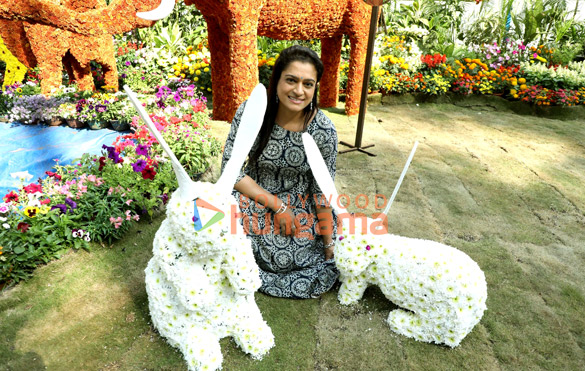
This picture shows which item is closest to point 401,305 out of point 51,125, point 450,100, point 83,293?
point 83,293

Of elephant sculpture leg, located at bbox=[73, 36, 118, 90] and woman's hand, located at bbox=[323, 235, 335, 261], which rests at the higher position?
elephant sculpture leg, located at bbox=[73, 36, 118, 90]

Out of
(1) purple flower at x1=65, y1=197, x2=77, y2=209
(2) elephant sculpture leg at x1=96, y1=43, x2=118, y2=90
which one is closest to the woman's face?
(1) purple flower at x1=65, y1=197, x2=77, y2=209

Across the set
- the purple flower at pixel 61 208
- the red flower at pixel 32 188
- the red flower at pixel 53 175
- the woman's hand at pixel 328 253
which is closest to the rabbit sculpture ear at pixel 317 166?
the woman's hand at pixel 328 253

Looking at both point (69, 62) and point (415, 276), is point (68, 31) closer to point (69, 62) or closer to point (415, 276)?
point (69, 62)

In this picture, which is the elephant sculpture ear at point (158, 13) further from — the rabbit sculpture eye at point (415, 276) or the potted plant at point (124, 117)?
the potted plant at point (124, 117)

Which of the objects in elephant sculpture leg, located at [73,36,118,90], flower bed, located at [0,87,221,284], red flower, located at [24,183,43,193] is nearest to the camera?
flower bed, located at [0,87,221,284]

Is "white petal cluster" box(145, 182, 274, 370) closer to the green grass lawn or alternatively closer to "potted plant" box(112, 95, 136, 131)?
the green grass lawn

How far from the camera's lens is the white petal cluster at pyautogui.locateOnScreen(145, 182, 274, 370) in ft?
4.95

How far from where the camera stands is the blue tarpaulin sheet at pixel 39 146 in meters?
3.67

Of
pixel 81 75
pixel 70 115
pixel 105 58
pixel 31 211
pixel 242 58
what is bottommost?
pixel 70 115

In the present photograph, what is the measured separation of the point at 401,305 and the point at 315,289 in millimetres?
515

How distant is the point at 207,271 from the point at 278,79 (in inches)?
43.3

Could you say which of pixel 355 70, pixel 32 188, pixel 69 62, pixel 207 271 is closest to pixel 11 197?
pixel 32 188

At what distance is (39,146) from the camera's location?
14.0ft
